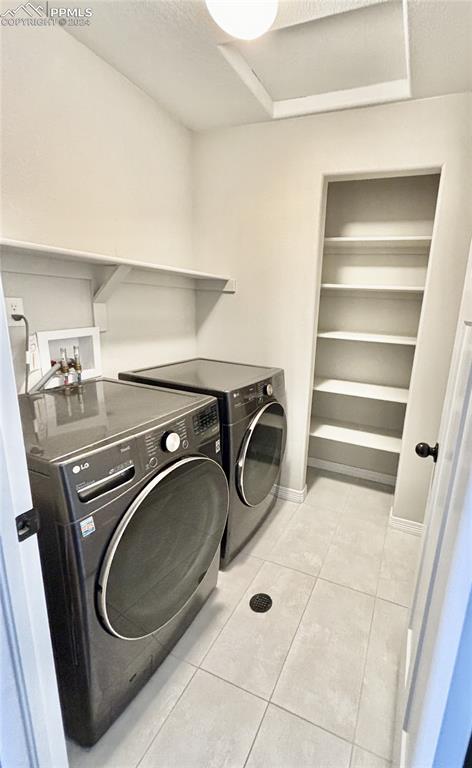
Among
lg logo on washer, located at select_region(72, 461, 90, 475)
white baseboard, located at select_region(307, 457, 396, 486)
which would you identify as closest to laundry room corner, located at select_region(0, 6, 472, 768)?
lg logo on washer, located at select_region(72, 461, 90, 475)

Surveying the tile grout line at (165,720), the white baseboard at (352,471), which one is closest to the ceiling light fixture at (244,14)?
the tile grout line at (165,720)

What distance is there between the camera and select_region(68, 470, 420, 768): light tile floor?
3.60 ft

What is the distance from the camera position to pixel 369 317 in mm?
2520

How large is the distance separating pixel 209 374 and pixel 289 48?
1452mm

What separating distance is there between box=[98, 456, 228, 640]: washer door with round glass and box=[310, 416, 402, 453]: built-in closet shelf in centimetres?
128

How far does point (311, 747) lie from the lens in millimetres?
1110

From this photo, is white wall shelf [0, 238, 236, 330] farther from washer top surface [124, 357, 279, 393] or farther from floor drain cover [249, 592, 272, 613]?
floor drain cover [249, 592, 272, 613]

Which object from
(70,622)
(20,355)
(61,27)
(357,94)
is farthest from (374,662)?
(61,27)

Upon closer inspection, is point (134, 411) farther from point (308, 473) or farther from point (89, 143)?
point (308, 473)

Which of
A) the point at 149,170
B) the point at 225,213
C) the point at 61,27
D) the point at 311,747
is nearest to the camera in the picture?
the point at 311,747

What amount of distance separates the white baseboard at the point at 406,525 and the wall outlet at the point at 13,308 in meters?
2.24

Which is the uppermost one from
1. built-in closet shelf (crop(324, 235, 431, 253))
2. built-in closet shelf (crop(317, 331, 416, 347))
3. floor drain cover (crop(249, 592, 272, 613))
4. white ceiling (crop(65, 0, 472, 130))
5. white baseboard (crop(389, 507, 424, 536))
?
white ceiling (crop(65, 0, 472, 130))

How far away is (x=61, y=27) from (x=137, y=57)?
0.29 metres

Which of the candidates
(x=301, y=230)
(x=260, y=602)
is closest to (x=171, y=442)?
(x=260, y=602)
